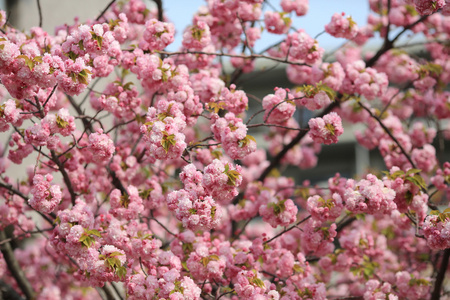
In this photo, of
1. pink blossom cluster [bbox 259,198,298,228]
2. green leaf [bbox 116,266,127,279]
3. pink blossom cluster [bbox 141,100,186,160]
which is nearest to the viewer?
pink blossom cluster [bbox 141,100,186,160]

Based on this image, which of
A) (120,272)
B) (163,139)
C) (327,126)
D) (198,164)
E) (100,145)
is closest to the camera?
(163,139)

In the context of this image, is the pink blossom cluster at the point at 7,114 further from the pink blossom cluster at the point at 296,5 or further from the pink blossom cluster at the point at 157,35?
the pink blossom cluster at the point at 296,5

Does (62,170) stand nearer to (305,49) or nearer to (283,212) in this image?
(283,212)

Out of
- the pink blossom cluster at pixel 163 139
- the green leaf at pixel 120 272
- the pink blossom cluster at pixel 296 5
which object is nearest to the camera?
the pink blossom cluster at pixel 163 139

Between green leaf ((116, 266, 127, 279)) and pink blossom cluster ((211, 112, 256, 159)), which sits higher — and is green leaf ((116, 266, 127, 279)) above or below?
below

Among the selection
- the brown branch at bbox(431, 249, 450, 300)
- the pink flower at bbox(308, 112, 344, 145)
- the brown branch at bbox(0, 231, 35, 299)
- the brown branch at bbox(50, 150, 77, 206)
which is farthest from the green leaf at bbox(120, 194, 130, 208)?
the brown branch at bbox(431, 249, 450, 300)

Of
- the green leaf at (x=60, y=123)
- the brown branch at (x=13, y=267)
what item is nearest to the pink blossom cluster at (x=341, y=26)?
the green leaf at (x=60, y=123)

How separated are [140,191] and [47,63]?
1.27 metres

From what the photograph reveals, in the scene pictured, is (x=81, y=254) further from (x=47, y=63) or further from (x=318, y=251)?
(x=318, y=251)

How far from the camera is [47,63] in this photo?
2.60m

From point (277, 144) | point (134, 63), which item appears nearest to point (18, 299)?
point (134, 63)

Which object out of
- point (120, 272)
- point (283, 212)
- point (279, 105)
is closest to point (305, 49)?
point (279, 105)

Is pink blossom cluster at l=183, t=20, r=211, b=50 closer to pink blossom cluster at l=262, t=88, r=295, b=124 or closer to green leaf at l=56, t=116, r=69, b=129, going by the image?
pink blossom cluster at l=262, t=88, r=295, b=124

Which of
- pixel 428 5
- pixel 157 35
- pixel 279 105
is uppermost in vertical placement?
pixel 157 35
